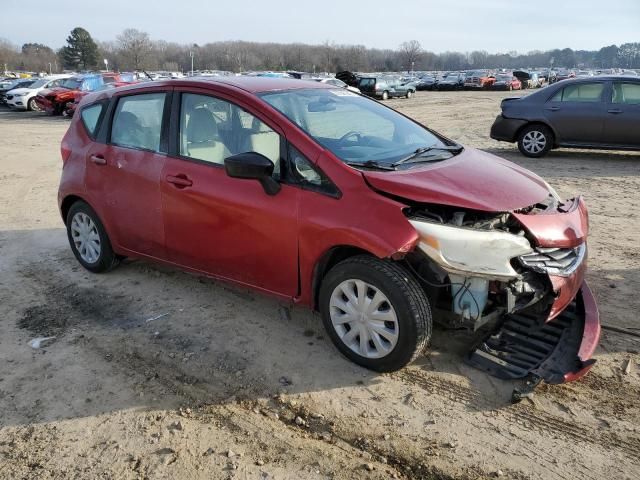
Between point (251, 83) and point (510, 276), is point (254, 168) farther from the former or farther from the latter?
point (510, 276)

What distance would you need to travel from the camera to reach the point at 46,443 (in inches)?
114

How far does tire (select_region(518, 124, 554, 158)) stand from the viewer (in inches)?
432

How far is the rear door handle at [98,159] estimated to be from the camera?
4.74 meters

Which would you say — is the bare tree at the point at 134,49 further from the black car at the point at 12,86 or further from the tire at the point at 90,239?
the tire at the point at 90,239

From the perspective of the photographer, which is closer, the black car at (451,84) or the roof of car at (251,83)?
the roof of car at (251,83)

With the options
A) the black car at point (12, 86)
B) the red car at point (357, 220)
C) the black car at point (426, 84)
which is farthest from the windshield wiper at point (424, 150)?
the black car at point (426, 84)

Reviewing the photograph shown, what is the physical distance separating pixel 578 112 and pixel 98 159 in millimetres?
9112

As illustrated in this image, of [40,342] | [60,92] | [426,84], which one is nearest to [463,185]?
[40,342]

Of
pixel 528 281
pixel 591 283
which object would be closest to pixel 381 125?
pixel 528 281

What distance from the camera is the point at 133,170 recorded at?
4.48 meters

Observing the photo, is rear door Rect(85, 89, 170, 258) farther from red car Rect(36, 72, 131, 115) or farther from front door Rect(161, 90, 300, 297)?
red car Rect(36, 72, 131, 115)

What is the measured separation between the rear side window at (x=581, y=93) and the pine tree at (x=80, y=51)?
115 meters

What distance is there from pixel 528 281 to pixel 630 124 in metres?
8.51

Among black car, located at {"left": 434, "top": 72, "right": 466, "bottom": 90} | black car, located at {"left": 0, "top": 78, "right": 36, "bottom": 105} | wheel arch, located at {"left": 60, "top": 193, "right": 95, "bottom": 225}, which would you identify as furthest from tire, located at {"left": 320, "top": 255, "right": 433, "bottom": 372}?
black car, located at {"left": 434, "top": 72, "right": 466, "bottom": 90}
